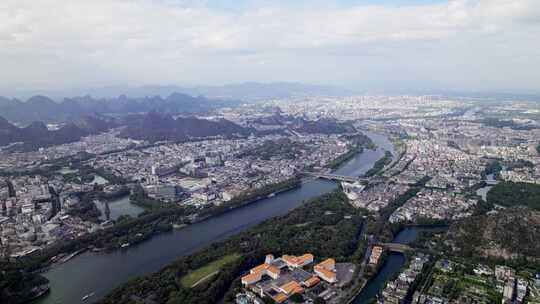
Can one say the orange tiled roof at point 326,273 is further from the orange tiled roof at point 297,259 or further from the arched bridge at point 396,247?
the arched bridge at point 396,247

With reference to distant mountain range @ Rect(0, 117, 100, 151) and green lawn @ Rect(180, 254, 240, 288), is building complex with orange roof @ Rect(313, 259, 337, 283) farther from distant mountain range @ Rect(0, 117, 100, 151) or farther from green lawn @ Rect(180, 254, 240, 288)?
distant mountain range @ Rect(0, 117, 100, 151)

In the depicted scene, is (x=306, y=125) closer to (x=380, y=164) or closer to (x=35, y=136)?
(x=380, y=164)

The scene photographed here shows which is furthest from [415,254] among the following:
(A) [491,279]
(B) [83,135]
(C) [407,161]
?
(B) [83,135]

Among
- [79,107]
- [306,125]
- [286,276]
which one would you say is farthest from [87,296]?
[79,107]

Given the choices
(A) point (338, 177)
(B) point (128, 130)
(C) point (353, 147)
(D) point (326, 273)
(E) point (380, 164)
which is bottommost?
(D) point (326, 273)

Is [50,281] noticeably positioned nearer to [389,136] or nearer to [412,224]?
[412,224]

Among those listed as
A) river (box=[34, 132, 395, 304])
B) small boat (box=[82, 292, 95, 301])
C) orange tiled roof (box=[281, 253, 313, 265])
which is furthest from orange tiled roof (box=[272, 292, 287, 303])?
small boat (box=[82, 292, 95, 301])
